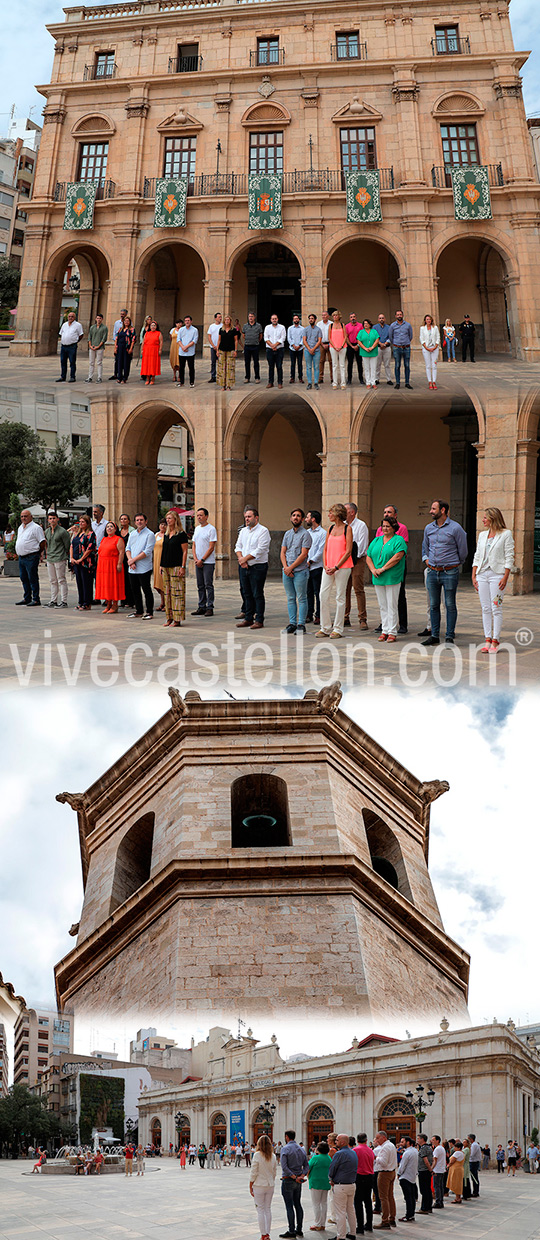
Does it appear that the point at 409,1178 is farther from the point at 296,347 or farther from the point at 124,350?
the point at 124,350

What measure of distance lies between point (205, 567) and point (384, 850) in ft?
20.0

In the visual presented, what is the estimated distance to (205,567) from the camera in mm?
11172

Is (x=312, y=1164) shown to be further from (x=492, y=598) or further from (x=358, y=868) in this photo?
(x=492, y=598)

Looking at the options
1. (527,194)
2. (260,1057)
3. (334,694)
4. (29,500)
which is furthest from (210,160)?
(260,1057)

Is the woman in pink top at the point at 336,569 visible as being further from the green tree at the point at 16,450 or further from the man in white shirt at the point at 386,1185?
the man in white shirt at the point at 386,1185

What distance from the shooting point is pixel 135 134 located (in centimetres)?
1919

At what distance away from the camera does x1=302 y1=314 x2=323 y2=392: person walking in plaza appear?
13609 millimetres

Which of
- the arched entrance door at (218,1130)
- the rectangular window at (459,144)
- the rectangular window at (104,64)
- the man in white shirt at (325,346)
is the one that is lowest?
the arched entrance door at (218,1130)

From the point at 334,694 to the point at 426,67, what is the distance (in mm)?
16658

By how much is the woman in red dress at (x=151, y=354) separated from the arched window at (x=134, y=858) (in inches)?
276

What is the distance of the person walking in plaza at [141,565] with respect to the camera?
37.0 feet

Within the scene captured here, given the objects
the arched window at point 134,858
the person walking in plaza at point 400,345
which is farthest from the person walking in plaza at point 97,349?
the arched window at point 134,858

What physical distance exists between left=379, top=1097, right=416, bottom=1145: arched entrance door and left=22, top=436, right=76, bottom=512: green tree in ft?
45.4

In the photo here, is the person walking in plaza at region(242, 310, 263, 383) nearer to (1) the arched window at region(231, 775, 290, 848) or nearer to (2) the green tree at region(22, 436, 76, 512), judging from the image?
(2) the green tree at region(22, 436, 76, 512)
